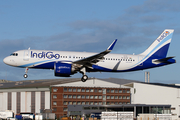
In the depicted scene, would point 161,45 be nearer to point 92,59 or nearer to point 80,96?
point 92,59

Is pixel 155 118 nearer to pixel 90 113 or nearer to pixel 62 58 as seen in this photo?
pixel 90 113

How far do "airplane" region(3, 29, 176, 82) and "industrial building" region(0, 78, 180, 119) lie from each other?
35984 millimetres

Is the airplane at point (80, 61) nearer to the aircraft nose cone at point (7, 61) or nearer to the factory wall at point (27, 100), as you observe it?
the aircraft nose cone at point (7, 61)

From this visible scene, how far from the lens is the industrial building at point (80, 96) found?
8538 centimetres

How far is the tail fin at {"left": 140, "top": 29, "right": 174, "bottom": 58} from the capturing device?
52.8 metres

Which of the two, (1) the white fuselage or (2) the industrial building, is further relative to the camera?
(2) the industrial building

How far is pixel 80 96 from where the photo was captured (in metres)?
86.6

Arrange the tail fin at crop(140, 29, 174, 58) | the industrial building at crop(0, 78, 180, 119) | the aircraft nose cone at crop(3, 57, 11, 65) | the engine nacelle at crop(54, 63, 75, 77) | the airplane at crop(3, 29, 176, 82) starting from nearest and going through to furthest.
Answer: the engine nacelle at crop(54, 63, 75, 77) < the airplane at crop(3, 29, 176, 82) < the aircraft nose cone at crop(3, 57, 11, 65) < the tail fin at crop(140, 29, 174, 58) < the industrial building at crop(0, 78, 180, 119)

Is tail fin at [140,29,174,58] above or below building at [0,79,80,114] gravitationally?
above

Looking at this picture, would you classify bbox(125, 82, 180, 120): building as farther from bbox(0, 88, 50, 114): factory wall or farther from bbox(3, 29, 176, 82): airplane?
bbox(3, 29, 176, 82): airplane

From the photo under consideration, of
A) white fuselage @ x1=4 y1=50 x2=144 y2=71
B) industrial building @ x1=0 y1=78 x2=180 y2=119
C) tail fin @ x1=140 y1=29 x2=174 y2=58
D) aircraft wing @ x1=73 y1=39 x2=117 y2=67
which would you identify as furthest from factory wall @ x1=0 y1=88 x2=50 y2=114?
aircraft wing @ x1=73 y1=39 x2=117 y2=67

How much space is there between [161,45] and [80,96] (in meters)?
37.7

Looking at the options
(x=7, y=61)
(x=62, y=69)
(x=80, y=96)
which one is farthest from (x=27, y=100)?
(x=62, y=69)

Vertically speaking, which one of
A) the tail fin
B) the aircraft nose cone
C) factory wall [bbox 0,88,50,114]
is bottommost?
factory wall [bbox 0,88,50,114]
